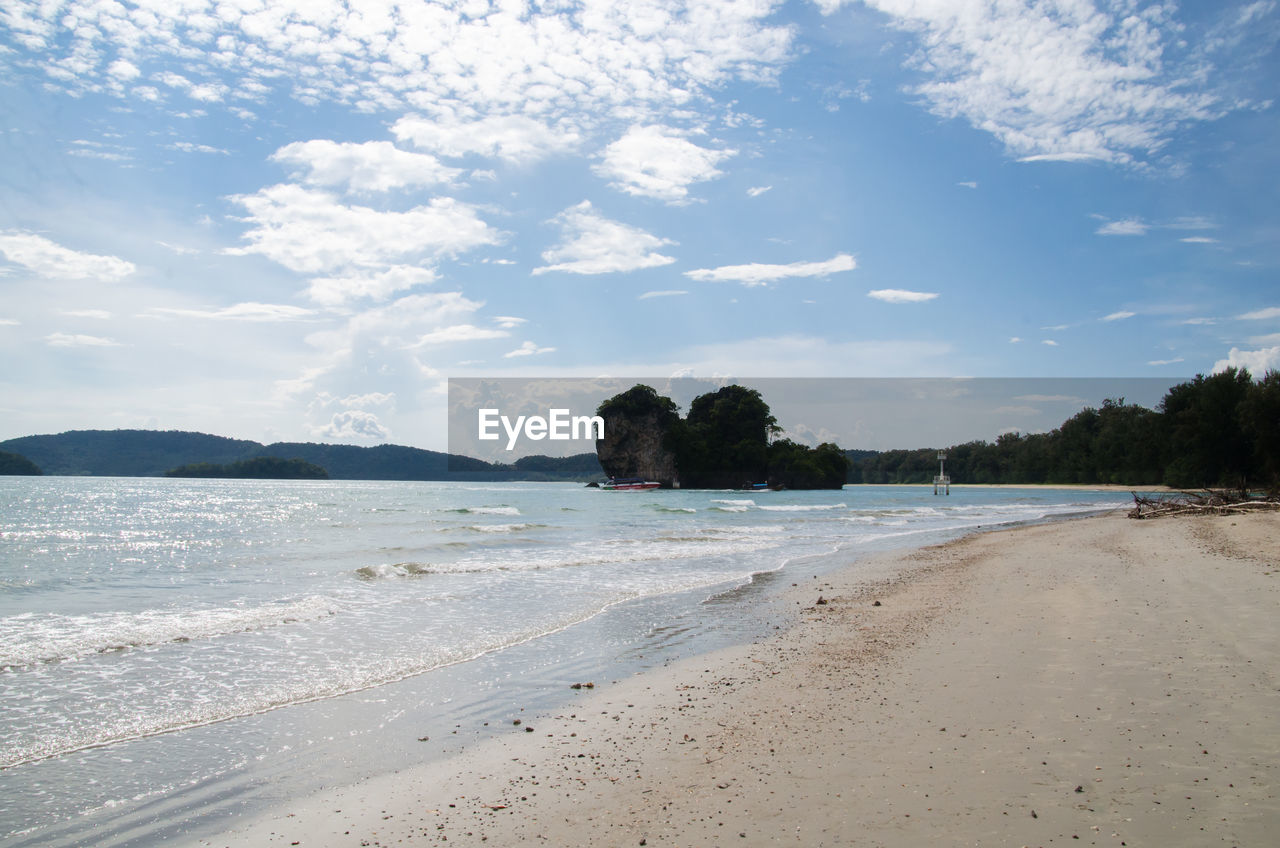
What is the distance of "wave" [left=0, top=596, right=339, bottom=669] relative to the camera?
7926mm

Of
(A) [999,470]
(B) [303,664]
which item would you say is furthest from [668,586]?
(A) [999,470]

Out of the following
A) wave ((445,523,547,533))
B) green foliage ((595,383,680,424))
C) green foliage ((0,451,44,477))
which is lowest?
wave ((445,523,547,533))

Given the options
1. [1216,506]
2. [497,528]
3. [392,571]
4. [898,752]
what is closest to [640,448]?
[497,528]

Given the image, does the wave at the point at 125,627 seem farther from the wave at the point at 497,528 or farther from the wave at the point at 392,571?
the wave at the point at 497,528

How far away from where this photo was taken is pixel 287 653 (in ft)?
26.0

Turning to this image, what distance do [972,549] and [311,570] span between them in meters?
16.5

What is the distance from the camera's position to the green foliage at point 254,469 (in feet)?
412

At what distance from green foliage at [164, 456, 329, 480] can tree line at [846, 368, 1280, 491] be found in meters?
133

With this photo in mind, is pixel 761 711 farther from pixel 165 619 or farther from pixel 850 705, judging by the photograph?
pixel 165 619

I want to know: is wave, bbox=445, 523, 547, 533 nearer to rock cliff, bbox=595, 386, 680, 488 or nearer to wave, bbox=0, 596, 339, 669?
wave, bbox=0, 596, 339, 669

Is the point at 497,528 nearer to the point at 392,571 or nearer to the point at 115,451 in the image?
the point at 392,571

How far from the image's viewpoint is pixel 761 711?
5.41 m

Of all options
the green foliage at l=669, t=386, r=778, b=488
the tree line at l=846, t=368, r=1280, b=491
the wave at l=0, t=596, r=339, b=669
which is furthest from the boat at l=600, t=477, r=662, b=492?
the wave at l=0, t=596, r=339, b=669

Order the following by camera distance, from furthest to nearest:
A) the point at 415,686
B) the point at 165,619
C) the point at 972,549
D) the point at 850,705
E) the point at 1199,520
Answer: the point at 1199,520, the point at 972,549, the point at 165,619, the point at 415,686, the point at 850,705
